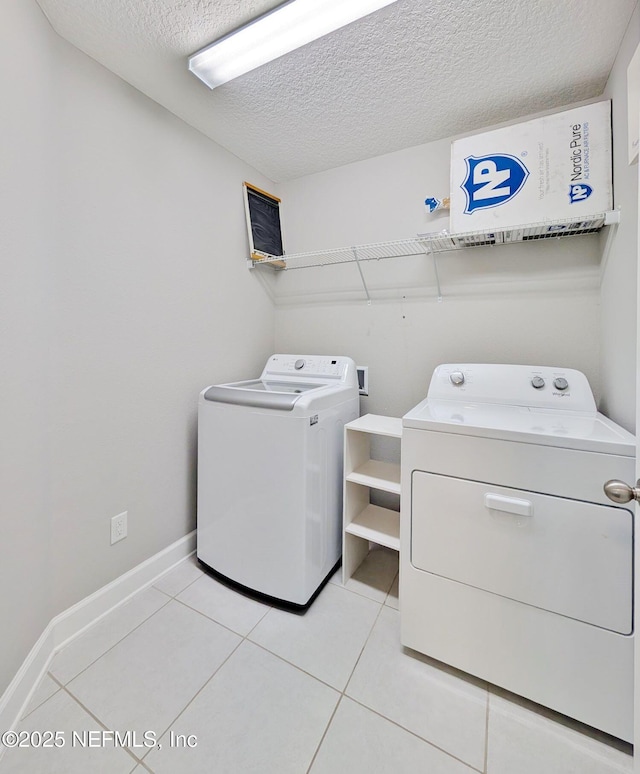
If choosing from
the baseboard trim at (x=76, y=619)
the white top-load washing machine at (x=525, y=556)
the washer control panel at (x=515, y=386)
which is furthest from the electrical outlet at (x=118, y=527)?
the washer control panel at (x=515, y=386)

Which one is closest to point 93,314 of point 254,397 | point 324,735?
point 254,397

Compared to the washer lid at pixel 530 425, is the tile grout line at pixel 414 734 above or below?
below

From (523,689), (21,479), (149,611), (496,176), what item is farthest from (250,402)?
(496,176)

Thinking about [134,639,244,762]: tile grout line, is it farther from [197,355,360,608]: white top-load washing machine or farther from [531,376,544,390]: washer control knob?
[531,376,544,390]: washer control knob

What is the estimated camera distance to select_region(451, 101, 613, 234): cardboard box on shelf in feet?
4.41

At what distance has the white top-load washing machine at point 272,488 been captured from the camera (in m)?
1.39

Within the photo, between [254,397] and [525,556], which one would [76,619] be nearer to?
[254,397]

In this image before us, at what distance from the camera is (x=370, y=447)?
2.04 metres

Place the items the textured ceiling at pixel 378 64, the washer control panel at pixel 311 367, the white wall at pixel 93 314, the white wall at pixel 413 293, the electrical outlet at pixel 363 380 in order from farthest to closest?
the electrical outlet at pixel 363 380
the washer control panel at pixel 311 367
the white wall at pixel 413 293
the textured ceiling at pixel 378 64
the white wall at pixel 93 314

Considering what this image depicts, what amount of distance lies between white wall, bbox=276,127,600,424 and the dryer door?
33.6 inches

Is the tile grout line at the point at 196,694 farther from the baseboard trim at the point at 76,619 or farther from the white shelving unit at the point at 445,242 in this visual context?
the white shelving unit at the point at 445,242

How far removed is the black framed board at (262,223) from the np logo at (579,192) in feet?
5.21

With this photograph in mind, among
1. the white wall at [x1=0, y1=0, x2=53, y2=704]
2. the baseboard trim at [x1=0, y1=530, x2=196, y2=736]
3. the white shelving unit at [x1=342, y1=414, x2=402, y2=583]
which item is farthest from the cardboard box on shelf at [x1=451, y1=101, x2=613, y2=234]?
the baseboard trim at [x1=0, y1=530, x2=196, y2=736]

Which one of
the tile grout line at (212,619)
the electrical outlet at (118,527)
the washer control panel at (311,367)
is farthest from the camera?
the washer control panel at (311,367)
